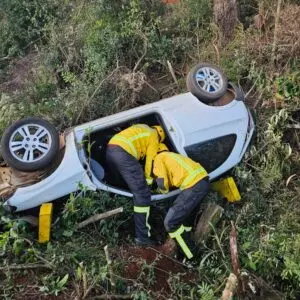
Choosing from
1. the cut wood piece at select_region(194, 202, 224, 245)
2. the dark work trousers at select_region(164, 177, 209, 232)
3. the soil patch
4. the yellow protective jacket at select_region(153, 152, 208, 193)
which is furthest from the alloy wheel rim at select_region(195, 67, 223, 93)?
the soil patch

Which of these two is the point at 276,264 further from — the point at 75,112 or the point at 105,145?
the point at 75,112

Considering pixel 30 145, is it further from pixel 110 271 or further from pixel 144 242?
pixel 110 271

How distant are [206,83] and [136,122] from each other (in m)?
1.03

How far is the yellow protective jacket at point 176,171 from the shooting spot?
6.16 m

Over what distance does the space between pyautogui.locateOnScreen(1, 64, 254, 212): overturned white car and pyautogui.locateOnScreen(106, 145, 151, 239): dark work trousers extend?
0.62 feet

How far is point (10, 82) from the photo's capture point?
30.0 ft

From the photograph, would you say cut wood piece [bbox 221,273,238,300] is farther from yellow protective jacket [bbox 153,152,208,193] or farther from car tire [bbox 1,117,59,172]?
car tire [bbox 1,117,59,172]

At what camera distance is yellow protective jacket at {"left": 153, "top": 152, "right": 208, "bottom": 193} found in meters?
6.16

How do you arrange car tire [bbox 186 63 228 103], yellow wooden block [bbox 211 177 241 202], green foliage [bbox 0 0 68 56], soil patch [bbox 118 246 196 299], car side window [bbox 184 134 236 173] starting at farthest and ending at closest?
green foliage [bbox 0 0 68 56], car tire [bbox 186 63 228 103], yellow wooden block [bbox 211 177 241 202], car side window [bbox 184 134 236 173], soil patch [bbox 118 246 196 299]

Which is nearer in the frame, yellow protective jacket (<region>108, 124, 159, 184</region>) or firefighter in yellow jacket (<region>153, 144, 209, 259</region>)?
firefighter in yellow jacket (<region>153, 144, 209, 259</region>)

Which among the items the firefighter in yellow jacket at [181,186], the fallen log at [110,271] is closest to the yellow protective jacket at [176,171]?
the firefighter in yellow jacket at [181,186]

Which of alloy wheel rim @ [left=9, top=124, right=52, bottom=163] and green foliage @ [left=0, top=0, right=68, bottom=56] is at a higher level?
alloy wheel rim @ [left=9, top=124, right=52, bottom=163]

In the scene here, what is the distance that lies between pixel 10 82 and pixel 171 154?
12.8 feet

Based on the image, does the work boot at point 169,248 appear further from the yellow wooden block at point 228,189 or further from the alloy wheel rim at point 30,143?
the alloy wheel rim at point 30,143
